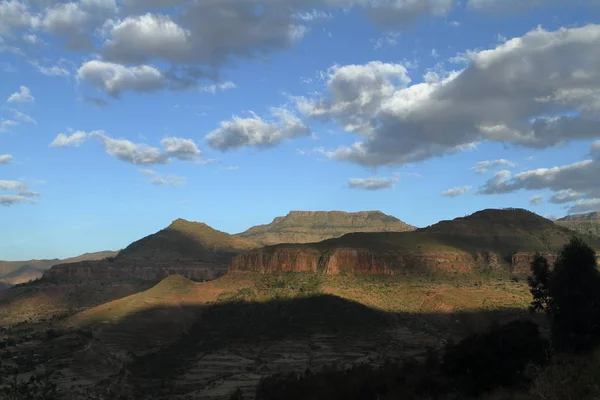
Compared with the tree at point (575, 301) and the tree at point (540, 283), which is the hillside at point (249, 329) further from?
the tree at point (575, 301)

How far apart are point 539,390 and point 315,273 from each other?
12454 cm

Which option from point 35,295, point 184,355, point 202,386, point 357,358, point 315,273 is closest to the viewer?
point 202,386

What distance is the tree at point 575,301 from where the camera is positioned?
51.7 metres

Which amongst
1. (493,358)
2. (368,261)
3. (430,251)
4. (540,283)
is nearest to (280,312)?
(368,261)

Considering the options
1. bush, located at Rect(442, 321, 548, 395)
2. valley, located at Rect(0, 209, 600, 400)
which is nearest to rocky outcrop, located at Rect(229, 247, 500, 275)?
valley, located at Rect(0, 209, 600, 400)

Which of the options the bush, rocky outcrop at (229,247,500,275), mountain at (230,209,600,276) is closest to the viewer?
the bush

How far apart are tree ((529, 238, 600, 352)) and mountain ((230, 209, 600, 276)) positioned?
83.7 m

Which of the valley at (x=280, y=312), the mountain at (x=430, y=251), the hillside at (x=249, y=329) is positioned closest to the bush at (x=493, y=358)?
the hillside at (x=249, y=329)

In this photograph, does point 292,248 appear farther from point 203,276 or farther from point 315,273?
point 203,276

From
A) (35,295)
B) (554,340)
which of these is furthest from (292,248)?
(554,340)

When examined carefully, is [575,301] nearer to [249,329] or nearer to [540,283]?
[540,283]

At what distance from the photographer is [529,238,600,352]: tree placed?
170 ft

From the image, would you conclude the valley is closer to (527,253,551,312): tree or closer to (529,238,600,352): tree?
(527,253,551,312): tree

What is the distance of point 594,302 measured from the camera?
5272cm
